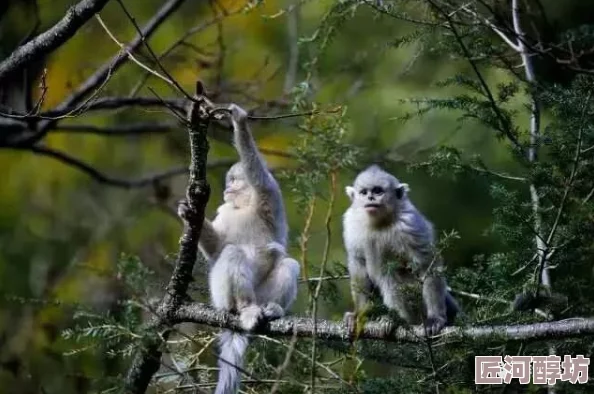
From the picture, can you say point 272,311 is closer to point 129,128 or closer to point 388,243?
point 388,243

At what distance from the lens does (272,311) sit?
6219mm

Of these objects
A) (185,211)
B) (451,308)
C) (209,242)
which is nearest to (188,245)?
(185,211)

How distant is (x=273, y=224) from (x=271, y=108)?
212cm

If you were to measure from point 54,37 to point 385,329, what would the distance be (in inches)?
92.0

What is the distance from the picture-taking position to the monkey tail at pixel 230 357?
18.9 feet

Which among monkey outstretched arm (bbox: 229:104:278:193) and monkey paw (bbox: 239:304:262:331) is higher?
monkey outstretched arm (bbox: 229:104:278:193)

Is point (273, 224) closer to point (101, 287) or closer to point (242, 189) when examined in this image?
point (242, 189)

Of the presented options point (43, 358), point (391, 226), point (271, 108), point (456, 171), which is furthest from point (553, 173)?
point (43, 358)

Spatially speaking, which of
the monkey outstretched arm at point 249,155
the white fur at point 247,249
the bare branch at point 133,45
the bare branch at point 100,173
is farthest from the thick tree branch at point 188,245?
the bare branch at point 100,173

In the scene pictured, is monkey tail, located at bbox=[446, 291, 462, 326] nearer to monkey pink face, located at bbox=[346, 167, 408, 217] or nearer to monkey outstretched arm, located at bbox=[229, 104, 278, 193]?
monkey pink face, located at bbox=[346, 167, 408, 217]

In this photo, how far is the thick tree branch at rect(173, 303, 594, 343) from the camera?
185 inches

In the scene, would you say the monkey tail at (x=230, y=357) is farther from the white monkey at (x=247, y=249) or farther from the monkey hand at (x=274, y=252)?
the monkey hand at (x=274, y=252)

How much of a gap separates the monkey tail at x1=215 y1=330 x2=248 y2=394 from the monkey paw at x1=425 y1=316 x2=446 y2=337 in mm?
1095

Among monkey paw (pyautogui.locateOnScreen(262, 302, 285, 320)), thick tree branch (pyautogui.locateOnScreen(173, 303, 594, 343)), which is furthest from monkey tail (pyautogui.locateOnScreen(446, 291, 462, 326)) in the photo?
monkey paw (pyautogui.locateOnScreen(262, 302, 285, 320))
